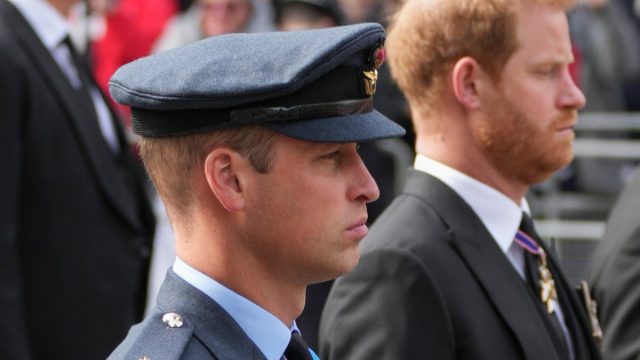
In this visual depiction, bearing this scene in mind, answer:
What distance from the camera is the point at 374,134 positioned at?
2.56 metres

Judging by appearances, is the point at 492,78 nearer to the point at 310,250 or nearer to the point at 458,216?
the point at 458,216

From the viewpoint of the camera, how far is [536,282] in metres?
3.74

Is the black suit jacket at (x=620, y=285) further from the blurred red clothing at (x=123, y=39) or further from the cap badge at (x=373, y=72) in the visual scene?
the blurred red clothing at (x=123, y=39)

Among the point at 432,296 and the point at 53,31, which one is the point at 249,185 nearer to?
the point at 432,296

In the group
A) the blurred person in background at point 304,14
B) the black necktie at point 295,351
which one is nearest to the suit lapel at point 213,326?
the black necktie at point 295,351

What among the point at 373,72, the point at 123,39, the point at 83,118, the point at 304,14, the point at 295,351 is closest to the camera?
the point at 295,351

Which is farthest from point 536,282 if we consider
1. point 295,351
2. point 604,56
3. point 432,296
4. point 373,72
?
point 604,56

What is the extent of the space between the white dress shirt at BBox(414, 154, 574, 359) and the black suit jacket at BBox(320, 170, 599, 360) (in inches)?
1.8

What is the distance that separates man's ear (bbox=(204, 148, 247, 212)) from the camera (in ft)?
8.10

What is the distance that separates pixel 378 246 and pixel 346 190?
93 centimetres

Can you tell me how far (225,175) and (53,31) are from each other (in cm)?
249

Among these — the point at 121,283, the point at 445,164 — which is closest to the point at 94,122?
the point at 121,283

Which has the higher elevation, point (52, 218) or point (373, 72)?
point (373, 72)

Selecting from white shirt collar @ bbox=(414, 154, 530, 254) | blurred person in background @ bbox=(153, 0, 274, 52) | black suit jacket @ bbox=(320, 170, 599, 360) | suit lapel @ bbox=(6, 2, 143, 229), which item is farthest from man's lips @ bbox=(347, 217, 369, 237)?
blurred person in background @ bbox=(153, 0, 274, 52)
